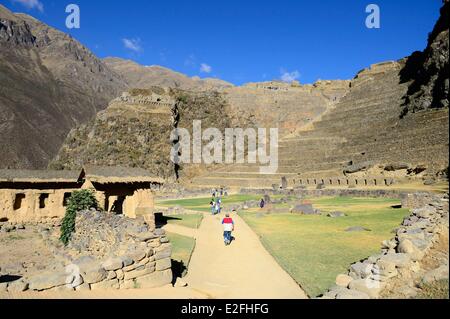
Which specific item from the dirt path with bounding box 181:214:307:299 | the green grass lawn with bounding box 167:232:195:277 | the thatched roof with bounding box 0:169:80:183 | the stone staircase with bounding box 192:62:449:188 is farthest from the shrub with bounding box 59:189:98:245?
the stone staircase with bounding box 192:62:449:188

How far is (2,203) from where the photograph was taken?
21.9m

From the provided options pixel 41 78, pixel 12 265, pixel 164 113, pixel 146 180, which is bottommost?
pixel 12 265

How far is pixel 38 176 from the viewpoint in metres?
22.8

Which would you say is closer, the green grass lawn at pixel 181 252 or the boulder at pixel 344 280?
the boulder at pixel 344 280

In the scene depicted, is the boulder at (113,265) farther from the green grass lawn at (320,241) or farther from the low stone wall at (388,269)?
the low stone wall at (388,269)

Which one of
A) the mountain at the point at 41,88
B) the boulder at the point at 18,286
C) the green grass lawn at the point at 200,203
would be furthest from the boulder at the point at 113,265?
the mountain at the point at 41,88

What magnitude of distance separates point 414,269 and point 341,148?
175 feet

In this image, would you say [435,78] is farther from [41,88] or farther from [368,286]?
[41,88]

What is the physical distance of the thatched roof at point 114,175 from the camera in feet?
64.4

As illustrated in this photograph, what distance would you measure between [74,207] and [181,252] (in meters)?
6.93

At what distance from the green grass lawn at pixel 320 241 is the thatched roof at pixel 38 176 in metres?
11.0

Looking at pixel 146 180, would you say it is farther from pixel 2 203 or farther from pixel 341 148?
pixel 341 148

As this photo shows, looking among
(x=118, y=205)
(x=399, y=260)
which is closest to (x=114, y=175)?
(x=118, y=205)
